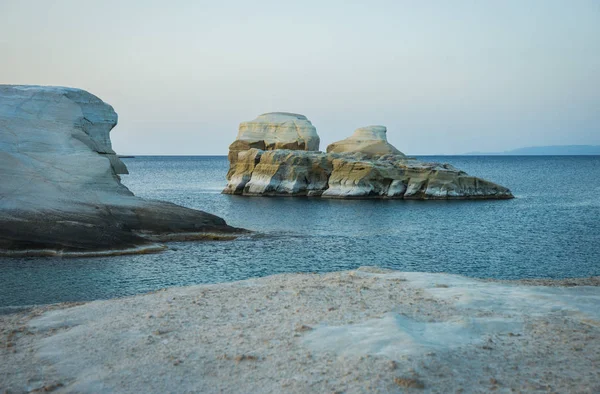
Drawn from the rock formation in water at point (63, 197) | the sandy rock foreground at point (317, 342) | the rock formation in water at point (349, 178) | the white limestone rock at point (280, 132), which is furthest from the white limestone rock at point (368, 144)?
the sandy rock foreground at point (317, 342)

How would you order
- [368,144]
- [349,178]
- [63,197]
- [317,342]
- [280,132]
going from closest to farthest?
[317,342]
[63,197]
[349,178]
[368,144]
[280,132]

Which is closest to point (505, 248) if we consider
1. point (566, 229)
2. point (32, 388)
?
point (566, 229)

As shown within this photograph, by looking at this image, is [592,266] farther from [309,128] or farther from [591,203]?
[309,128]

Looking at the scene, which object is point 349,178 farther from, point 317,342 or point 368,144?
point 317,342

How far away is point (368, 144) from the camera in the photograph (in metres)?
81.6

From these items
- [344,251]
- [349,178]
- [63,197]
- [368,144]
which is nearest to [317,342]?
[344,251]

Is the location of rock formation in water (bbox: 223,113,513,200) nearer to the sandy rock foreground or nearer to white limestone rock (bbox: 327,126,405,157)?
white limestone rock (bbox: 327,126,405,157)

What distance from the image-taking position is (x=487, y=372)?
9398mm

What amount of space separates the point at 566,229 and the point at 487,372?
3488 cm

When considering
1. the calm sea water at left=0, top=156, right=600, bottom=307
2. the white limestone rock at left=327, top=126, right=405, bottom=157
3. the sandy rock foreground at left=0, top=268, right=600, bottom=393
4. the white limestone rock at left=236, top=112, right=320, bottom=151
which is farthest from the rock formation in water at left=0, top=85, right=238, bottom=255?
the white limestone rock at left=327, top=126, right=405, bottom=157

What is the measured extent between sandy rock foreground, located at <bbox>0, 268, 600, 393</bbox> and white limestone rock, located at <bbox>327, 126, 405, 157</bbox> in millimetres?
64263

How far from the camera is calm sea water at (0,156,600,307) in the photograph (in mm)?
22492

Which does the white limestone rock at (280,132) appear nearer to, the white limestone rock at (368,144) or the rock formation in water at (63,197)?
the white limestone rock at (368,144)

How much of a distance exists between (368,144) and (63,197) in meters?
56.5
